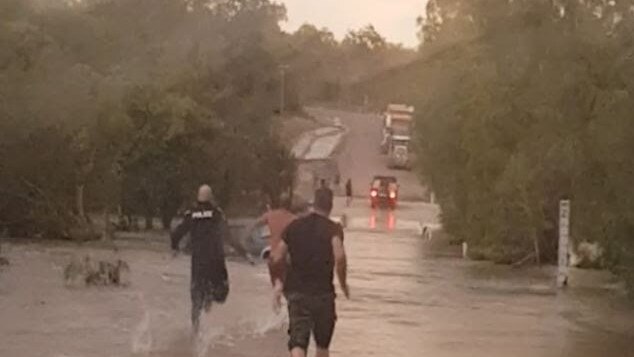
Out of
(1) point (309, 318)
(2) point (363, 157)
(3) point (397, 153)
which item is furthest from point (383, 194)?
(1) point (309, 318)

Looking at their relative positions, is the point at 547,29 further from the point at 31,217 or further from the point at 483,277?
the point at 31,217

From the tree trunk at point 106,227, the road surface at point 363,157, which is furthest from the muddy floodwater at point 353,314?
the road surface at point 363,157

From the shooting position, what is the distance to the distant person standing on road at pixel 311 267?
1356 centimetres

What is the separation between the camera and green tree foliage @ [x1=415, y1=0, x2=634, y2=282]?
2781 cm

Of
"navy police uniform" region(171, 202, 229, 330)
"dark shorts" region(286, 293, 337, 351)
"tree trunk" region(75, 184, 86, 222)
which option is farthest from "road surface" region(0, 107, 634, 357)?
"tree trunk" region(75, 184, 86, 222)

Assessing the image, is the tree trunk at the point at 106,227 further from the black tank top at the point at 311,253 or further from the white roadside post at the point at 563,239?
the black tank top at the point at 311,253

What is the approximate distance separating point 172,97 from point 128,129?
4124mm

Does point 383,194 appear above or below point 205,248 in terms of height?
above

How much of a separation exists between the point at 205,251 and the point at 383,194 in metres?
68.0

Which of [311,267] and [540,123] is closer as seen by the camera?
[311,267]

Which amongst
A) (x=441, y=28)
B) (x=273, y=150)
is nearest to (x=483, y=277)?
(x=441, y=28)

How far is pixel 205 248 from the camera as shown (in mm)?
18609

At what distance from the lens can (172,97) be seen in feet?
169

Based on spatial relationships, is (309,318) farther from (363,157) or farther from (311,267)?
(363,157)
